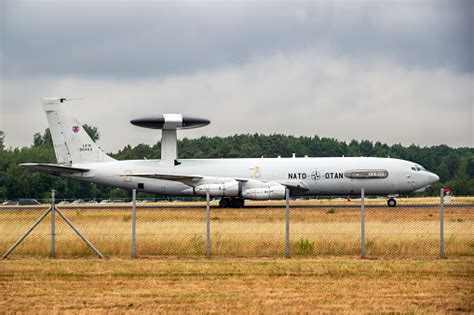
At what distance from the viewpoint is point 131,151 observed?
136m

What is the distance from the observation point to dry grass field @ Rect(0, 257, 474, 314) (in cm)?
1391

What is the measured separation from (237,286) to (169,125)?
3575 centimetres

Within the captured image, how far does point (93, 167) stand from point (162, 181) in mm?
4900

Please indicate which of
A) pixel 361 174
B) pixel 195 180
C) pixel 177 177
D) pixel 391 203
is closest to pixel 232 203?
pixel 195 180

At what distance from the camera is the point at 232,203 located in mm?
50469

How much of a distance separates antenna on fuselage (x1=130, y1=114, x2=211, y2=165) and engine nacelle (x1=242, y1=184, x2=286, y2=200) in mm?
5745

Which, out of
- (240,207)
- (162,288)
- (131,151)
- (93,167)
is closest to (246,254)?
(162,288)

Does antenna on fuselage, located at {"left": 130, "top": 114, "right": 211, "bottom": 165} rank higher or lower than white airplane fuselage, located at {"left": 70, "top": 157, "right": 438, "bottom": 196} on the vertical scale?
higher

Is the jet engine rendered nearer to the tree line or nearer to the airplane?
the airplane

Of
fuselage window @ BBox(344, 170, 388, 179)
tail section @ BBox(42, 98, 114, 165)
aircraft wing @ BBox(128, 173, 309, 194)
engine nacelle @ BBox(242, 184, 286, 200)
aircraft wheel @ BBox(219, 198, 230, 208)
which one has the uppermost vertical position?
tail section @ BBox(42, 98, 114, 165)

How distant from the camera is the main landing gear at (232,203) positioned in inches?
1982

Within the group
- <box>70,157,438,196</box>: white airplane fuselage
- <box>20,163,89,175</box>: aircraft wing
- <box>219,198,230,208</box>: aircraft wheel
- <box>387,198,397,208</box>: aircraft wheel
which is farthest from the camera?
<box>219,198,230,208</box>: aircraft wheel

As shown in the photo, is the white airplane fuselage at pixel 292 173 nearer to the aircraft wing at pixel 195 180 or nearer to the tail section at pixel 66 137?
the aircraft wing at pixel 195 180

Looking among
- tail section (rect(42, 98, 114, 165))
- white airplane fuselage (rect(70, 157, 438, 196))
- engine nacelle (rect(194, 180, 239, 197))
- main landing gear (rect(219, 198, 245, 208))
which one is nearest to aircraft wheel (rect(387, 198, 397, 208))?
white airplane fuselage (rect(70, 157, 438, 196))
